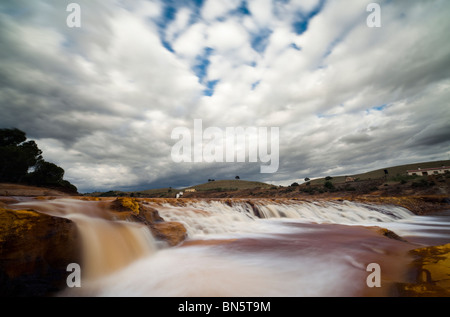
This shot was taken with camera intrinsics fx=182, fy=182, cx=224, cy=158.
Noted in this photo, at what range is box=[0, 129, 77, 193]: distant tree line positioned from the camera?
1960 cm

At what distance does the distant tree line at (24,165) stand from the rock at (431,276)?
30.0 meters

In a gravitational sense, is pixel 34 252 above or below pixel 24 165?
below

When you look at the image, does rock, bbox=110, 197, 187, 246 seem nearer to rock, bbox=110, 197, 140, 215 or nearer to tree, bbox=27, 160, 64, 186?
rock, bbox=110, 197, 140, 215

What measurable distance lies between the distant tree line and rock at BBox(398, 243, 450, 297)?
98.4ft

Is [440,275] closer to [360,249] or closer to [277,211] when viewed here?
[360,249]

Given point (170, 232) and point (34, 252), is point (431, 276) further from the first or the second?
point (34, 252)

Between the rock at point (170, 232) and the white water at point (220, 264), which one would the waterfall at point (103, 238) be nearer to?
the white water at point (220, 264)

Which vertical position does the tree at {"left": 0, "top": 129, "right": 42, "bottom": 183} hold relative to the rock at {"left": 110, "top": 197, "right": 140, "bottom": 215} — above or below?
above

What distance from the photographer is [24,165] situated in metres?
20.5

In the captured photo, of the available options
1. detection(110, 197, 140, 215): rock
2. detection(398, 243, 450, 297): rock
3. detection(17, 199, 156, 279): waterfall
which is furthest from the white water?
detection(110, 197, 140, 215): rock

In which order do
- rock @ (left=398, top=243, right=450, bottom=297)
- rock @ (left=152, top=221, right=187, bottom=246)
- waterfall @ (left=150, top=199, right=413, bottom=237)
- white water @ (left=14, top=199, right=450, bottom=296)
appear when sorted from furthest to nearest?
waterfall @ (left=150, top=199, right=413, bottom=237), rock @ (left=152, top=221, right=187, bottom=246), white water @ (left=14, top=199, right=450, bottom=296), rock @ (left=398, top=243, right=450, bottom=297)

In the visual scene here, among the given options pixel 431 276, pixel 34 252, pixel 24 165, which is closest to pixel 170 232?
pixel 34 252

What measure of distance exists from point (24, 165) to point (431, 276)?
31079mm
